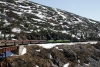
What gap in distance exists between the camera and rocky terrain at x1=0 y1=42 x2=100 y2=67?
1338 inches

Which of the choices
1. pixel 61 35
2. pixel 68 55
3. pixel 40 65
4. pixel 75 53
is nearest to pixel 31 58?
pixel 40 65

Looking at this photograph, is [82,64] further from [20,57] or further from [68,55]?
[20,57]

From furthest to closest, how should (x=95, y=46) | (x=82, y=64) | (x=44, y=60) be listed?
(x=95, y=46) → (x=82, y=64) → (x=44, y=60)

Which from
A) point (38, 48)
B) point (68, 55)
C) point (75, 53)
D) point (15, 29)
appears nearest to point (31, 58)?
point (38, 48)

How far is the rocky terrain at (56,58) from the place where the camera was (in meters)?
34.0

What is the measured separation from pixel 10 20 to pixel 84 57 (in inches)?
2085

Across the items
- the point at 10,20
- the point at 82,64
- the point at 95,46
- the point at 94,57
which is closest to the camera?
the point at 82,64

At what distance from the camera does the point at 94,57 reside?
54875 millimetres

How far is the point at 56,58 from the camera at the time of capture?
4309cm

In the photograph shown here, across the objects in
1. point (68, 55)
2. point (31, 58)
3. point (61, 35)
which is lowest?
point (61, 35)

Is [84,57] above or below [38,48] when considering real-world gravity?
below

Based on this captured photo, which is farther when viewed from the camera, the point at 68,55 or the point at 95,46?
the point at 95,46

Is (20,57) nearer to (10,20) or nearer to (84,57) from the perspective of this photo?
(84,57)

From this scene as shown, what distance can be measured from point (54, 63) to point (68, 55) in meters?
8.12
